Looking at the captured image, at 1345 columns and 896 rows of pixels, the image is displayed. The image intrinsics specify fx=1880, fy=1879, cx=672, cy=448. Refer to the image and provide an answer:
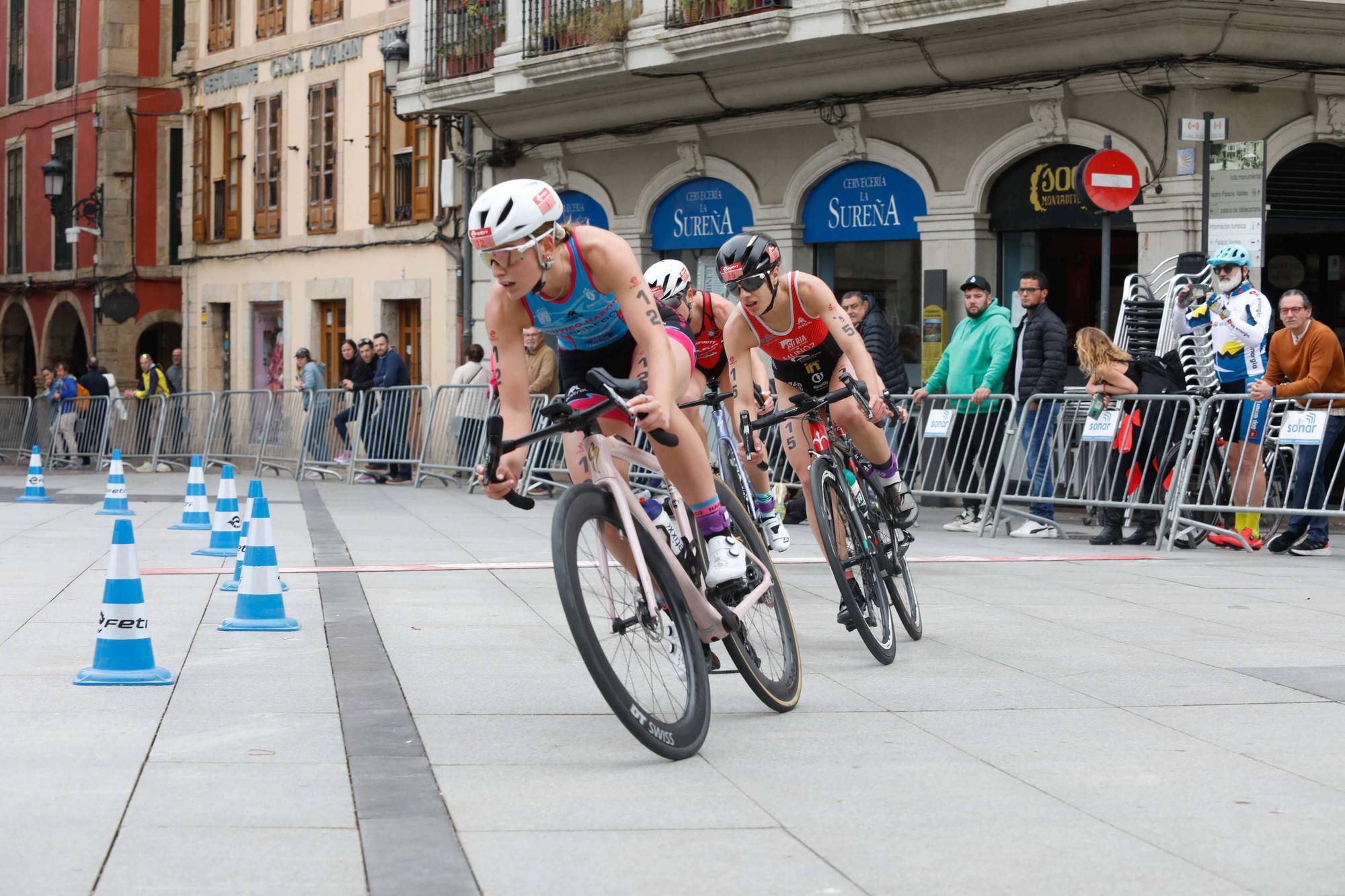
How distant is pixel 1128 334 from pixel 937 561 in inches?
174

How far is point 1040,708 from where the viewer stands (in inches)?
256

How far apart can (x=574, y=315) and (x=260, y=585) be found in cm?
290

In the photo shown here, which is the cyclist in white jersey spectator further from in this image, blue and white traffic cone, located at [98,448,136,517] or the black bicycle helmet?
blue and white traffic cone, located at [98,448,136,517]

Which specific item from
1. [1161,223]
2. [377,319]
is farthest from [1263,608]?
[377,319]

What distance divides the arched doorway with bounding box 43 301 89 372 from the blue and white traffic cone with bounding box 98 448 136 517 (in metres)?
26.1

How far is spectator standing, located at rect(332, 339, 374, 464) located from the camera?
73.6ft

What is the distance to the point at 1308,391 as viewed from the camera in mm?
12547

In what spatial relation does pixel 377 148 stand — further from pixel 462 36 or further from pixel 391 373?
pixel 391 373

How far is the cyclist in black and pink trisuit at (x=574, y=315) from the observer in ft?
18.7

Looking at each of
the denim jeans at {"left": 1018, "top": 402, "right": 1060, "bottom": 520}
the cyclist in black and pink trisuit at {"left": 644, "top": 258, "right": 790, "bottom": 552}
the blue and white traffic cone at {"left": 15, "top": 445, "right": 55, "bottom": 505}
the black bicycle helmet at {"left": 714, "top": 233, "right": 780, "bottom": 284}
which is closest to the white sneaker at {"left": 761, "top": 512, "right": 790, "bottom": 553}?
the cyclist in black and pink trisuit at {"left": 644, "top": 258, "right": 790, "bottom": 552}

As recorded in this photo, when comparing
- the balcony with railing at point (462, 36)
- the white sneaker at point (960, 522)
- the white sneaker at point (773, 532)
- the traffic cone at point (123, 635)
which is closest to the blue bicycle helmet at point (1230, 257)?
the white sneaker at point (960, 522)

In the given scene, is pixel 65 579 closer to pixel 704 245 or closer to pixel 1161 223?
pixel 1161 223

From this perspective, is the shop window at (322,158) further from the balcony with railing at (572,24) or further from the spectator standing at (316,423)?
the balcony with railing at (572,24)

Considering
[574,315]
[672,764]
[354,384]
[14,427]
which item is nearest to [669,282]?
[574,315]
